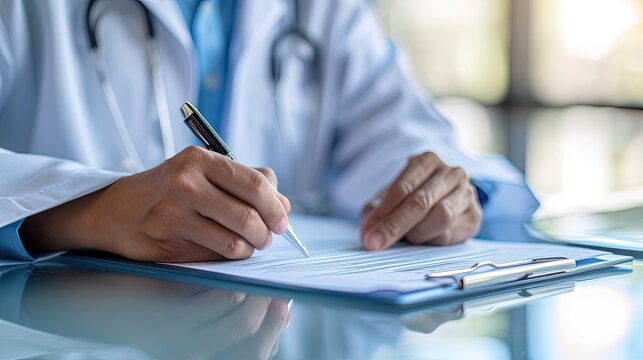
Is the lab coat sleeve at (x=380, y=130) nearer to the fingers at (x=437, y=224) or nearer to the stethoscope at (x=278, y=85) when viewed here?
the stethoscope at (x=278, y=85)

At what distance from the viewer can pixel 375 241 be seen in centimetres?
109

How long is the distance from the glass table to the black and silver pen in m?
0.12

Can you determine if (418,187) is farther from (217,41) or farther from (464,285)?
(217,41)

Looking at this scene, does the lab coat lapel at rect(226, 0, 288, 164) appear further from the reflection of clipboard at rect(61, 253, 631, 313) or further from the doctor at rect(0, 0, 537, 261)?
the reflection of clipboard at rect(61, 253, 631, 313)

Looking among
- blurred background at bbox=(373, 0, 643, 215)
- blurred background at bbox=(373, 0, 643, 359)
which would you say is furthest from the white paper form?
blurred background at bbox=(373, 0, 643, 215)

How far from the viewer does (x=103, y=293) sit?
880mm


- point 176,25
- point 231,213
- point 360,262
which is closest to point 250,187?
point 231,213

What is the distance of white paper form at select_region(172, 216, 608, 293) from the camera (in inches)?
34.2

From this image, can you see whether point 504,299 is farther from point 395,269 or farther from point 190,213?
point 190,213

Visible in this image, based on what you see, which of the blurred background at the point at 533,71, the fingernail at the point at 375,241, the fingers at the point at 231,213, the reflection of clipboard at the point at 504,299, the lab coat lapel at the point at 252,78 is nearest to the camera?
the reflection of clipboard at the point at 504,299

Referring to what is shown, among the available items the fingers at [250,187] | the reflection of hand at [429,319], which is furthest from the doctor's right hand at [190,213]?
the reflection of hand at [429,319]

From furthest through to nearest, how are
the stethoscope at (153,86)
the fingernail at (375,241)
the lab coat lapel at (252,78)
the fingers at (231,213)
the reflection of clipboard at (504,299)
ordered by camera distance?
the lab coat lapel at (252,78) → the stethoscope at (153,86) → the fingernail at (375,241) → the fingers at (231,213) → the reflection of clipboard at (504,299)

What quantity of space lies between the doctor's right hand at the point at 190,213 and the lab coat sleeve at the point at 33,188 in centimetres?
3

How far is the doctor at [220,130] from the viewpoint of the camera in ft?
3.28
